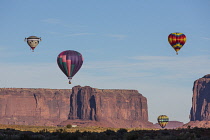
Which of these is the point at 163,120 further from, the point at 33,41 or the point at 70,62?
the point at 70,62

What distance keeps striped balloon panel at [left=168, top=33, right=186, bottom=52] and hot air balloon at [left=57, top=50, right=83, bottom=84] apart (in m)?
17.5

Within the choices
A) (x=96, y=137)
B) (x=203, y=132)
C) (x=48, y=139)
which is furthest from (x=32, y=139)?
(x=203, y=132)

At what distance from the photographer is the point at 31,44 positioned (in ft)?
397

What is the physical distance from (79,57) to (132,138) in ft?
201

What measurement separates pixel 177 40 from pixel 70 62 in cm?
2053

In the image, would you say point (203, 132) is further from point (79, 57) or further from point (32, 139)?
point (79, 57)

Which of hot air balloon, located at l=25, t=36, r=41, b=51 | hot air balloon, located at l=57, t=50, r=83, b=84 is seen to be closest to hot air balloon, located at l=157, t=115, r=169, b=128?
hot air balloon, located at l=25, t=36, r=41, b=51

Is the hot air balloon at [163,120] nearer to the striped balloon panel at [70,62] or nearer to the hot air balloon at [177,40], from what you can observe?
the hot air balloon at [177,40]

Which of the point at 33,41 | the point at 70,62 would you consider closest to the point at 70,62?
the point at 70,62

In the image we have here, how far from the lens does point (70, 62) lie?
106062 mm

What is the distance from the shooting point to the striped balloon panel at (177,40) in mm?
112312

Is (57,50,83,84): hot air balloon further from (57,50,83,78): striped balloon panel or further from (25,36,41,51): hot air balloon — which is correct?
(25,36,41,51): hot air balloon

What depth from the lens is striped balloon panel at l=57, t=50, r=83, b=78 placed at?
10588cm

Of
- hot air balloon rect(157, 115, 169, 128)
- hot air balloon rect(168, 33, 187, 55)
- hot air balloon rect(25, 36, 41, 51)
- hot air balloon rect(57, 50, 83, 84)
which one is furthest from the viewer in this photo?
hot air balloon rect(157, 115, 169, 128)
